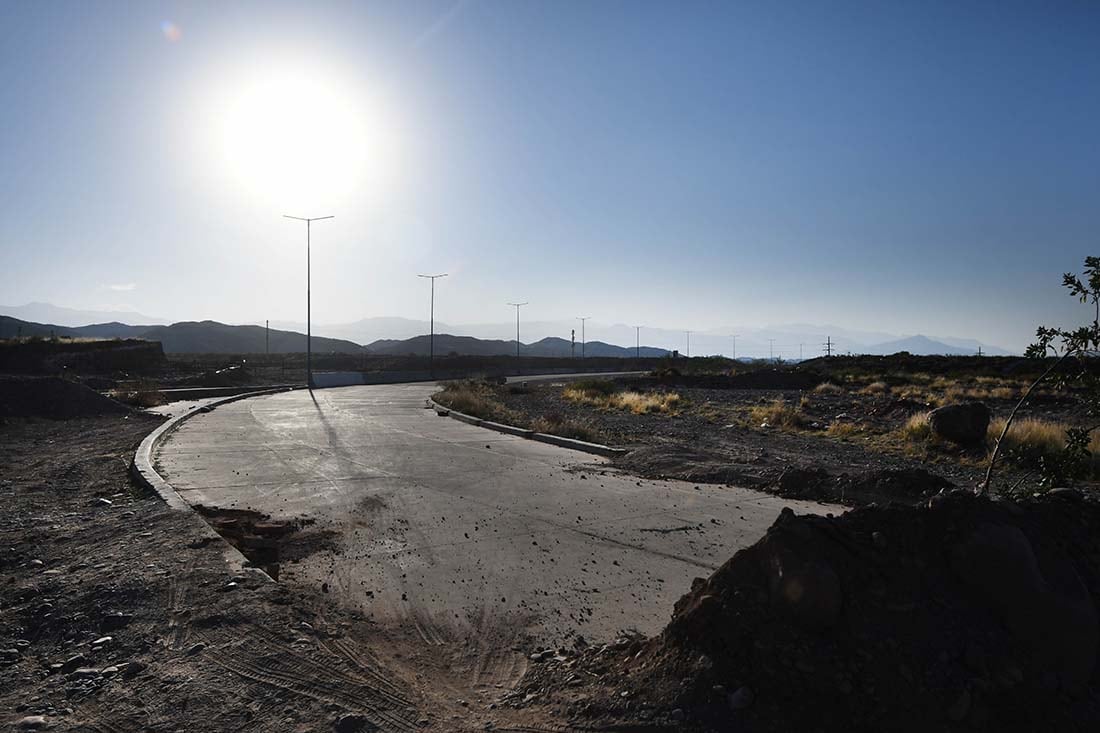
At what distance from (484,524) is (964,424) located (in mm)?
11468

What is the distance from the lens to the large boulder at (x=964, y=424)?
14828 mm

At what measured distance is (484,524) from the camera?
26.6 feet

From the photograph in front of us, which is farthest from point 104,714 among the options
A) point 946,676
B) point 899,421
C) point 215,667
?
point 899,421

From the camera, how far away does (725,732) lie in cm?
332

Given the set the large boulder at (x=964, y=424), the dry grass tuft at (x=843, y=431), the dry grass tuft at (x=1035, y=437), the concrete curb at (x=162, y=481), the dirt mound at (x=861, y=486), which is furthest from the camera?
the dry grass tuft at (x=843, y=431)

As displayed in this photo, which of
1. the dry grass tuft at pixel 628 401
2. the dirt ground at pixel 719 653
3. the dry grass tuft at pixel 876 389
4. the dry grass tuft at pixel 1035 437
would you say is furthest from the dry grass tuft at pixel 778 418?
the dirt ground at pixel 719 653

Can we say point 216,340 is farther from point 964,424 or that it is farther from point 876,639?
point 876,639

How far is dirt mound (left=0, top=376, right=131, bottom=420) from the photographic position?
20156 mm

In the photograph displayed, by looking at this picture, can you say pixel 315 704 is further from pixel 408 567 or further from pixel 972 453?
pixel 972 453

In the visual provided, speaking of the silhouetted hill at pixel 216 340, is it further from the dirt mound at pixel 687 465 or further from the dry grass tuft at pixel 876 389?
the dirt mound at pixel 687 465

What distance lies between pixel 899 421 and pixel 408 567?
18173mm

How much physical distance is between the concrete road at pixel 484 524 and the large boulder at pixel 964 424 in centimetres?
754

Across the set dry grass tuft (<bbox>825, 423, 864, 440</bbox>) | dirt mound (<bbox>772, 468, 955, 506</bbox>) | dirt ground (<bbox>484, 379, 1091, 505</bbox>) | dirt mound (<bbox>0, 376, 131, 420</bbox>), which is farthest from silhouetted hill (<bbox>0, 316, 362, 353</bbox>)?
dirt mound (<bbox>772, 468, 955, 506</bbox>)

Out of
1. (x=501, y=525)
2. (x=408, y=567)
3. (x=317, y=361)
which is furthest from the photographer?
(x=317, y=361)
